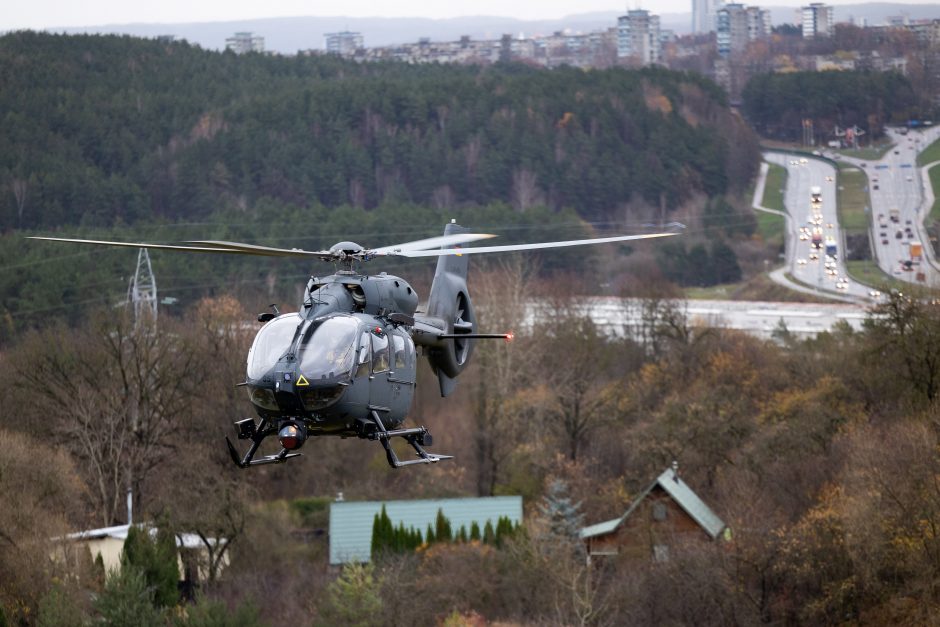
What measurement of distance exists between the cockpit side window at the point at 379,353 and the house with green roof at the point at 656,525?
36.7 m

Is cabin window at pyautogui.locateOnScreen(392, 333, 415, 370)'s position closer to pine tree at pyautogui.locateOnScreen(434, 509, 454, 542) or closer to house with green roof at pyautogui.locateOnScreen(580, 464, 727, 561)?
pine tree at pyautogui.locateOnScreen(434, 509, 454, 542)

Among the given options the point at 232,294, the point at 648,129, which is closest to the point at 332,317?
the point at 232,294

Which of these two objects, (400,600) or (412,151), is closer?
(400,600)

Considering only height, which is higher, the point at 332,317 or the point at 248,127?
the point at 332,317

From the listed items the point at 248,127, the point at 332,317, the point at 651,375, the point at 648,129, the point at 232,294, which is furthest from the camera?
the point at 648,129

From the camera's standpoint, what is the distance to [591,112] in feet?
538

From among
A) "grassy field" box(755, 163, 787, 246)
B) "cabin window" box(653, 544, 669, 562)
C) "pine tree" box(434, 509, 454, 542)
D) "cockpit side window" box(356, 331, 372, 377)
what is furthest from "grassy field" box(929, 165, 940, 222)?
"cockpit side window" box(356, 331, 372, 377)

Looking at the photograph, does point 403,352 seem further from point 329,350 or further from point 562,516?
point 562,516

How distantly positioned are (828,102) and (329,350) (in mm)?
136690

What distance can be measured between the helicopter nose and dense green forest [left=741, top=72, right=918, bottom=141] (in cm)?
12820

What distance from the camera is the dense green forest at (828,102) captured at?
148 m

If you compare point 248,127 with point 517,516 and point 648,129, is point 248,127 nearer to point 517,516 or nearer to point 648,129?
point 648,129

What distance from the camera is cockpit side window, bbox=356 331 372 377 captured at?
23.5 metres

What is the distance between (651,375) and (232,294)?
26336 mm
